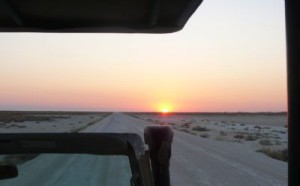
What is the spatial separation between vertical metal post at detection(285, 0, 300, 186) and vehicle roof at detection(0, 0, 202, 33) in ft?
2.66

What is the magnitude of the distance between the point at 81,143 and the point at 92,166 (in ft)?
39.2

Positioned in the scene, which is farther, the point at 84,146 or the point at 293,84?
the point at 84,146

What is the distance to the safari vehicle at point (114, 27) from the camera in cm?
136

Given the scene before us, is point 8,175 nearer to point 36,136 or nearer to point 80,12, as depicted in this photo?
point 36,136

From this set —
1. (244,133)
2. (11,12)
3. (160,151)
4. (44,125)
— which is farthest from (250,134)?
(160,151)

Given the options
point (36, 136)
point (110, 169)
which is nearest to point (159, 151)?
point (36, 136)

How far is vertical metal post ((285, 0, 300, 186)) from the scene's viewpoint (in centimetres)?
133

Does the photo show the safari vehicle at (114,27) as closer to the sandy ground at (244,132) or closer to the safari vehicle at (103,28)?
the safari vehicle at (103,28)

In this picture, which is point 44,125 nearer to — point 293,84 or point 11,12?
point 11,12

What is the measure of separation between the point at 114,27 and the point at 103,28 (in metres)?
0.07

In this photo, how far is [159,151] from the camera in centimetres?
203

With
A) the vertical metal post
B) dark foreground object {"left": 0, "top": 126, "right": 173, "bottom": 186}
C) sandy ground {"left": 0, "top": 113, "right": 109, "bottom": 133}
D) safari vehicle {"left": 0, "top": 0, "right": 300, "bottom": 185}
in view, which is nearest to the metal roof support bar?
safari vehicle {"left": 0, "top": 0, "right": 300, "bottom": 185}

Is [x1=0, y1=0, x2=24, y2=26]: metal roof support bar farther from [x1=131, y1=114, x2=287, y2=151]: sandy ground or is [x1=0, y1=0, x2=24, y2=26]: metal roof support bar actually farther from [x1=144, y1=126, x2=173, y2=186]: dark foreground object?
[x1=131, y1=114, x2=287, y2=151]: sandy ground

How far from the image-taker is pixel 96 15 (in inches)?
101
